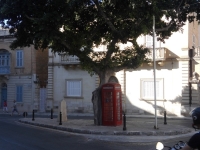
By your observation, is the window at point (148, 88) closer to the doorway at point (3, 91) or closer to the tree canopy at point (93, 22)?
the tree canopy at point (93, 22)

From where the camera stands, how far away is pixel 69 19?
16.8 m

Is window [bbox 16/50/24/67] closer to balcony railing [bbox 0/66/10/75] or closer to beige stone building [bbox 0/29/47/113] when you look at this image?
beige stone building [bbox 0/29/47/113]

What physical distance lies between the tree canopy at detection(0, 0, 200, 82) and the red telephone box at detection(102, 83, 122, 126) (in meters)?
1.03

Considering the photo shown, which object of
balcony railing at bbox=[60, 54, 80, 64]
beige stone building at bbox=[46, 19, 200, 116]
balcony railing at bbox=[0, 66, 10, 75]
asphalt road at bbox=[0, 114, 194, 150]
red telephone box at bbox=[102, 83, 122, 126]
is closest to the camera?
asphalt road at bbox=[0, 114, 194, 150]

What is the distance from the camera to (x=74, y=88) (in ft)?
111

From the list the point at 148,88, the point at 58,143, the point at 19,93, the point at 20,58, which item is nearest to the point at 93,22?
the point at 58,143

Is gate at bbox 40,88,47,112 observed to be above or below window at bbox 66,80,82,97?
below

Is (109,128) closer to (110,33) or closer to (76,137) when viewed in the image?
(76,137)

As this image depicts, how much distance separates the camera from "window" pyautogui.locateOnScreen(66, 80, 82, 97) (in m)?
33.8

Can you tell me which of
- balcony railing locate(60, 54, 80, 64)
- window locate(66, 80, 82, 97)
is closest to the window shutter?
window locate(66, 80, 82, 97)

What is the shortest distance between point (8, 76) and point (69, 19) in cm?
2366

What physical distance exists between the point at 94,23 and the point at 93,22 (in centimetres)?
8

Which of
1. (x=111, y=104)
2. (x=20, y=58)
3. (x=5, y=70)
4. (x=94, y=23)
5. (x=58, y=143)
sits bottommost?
(x=58, y=143)

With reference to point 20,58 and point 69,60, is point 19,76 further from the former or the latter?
point 69,60
